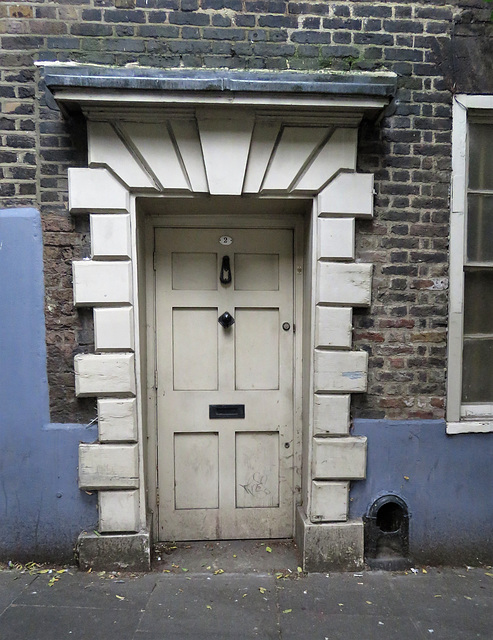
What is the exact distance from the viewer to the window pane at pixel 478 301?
325 centimetres

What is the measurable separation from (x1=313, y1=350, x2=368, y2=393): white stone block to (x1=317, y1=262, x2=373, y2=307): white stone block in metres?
0.38

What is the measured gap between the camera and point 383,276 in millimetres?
3102

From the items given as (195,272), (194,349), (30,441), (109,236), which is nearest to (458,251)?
(195,272)

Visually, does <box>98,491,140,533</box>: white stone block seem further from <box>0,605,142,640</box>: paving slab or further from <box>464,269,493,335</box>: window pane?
<box>464,269,493,335</box>: window pane

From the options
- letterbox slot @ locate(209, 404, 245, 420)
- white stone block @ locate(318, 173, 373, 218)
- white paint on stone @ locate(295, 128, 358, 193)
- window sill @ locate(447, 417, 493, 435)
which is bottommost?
window sill @ locate(447, 417, 493, 435)

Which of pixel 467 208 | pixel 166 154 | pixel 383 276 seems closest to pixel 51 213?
pixel 166 154

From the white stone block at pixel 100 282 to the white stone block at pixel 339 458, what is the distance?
1767 millimetres

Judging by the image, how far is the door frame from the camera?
3.32 meters

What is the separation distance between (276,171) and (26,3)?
2035 millimetres

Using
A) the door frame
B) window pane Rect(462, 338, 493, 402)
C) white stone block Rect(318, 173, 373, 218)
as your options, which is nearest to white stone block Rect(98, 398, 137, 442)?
the door frame

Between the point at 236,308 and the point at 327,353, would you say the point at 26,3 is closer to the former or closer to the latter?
the point at 236,308

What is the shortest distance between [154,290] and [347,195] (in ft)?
5.29

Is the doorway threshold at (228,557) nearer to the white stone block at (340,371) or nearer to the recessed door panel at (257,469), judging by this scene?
the recessed door panel at (257,469)

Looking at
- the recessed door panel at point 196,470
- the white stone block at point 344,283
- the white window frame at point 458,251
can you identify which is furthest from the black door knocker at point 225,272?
the white window frame at point 458,251
